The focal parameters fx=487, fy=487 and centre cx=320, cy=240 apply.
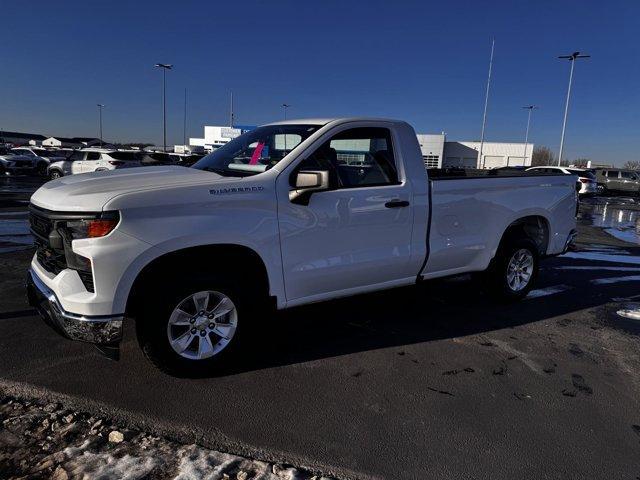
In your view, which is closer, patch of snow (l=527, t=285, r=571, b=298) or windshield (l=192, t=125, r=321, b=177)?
windshield (l=192, t=125, r=321, b=177)

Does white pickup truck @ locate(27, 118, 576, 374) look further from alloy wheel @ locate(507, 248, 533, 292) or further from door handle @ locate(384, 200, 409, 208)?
alloy wheel @ locate(507, 248, 533, 292)

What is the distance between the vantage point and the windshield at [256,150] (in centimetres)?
410

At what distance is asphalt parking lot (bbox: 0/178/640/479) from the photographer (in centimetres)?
288

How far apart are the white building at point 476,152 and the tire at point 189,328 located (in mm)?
66893

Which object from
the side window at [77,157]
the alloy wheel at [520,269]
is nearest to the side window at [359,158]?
the alloy wheel at [520,269]

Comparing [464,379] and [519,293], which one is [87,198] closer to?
[464,379]

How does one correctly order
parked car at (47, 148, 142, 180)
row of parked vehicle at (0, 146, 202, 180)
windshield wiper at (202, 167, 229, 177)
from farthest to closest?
row of parked vehicle at (0, 146, 202, 180) < parked car at (47, 148, 142, 180) < windshield wiper at (202, 167, 229, 177)

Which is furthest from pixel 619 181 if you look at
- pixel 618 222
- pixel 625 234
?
pixel 625 234

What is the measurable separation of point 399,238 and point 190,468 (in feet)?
8.57

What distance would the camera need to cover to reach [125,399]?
334 cm

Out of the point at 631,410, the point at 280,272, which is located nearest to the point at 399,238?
the point at 280,272

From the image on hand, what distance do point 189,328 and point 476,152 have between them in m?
76.0

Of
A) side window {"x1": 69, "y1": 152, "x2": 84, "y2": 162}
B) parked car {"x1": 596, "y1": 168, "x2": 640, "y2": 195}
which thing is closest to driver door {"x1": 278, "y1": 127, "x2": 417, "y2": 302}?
side window {"x1": 69, "y1": 152, "x2": 84, "y2": 162}

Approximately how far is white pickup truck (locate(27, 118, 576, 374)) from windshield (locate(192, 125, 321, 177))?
0.02 metres
